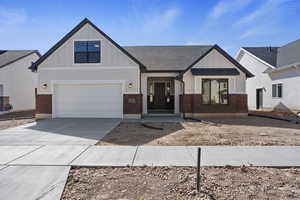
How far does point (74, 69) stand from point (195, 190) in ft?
44.7

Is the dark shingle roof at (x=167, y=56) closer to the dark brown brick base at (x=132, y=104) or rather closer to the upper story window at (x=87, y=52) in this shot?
the dark brown brick base at (x=132, y=104)

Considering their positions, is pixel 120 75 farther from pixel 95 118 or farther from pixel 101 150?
pixel 101 150

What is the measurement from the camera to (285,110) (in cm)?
1991

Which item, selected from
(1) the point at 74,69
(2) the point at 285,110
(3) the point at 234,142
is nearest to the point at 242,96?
(2) the point at 285,110

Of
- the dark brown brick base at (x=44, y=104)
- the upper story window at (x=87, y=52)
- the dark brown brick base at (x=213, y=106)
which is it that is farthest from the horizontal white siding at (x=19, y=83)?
the dark brown brick base at (x=213, y=106)

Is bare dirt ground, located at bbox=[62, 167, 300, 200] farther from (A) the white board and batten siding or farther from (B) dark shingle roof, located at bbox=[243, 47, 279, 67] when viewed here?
(B) dark shingle roof, located at bbox=[243, 47, 279, 67]

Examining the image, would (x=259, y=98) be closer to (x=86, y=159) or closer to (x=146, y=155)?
(x=146, y=155)

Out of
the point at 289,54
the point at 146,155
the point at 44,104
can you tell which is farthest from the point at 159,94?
the point at 289,54

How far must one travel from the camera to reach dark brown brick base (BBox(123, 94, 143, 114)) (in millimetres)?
15438

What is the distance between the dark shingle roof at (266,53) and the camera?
23.2m

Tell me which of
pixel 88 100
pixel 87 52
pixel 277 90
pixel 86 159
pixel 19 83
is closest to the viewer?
pixel 86 159

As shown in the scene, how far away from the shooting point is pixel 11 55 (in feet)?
77.9

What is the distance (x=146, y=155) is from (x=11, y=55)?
23.8 metres

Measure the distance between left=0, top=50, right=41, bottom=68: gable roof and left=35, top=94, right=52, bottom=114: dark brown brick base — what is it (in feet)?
27.0
